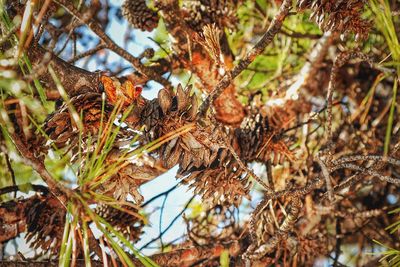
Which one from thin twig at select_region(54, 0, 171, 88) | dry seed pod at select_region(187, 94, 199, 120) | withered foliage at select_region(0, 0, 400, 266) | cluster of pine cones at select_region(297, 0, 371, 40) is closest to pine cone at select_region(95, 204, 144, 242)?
withered foliage at select_region(0, 0, 400, 266)

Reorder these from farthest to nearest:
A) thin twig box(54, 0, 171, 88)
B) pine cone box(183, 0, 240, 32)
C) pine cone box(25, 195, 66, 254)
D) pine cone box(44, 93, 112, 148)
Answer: pine cone box(183, 0, 240, 32)
pine cone box(25, 195, 66, 254)
thin twig box(54, 0, 171, 88)
pine cone box(44, 93, 112, 148)

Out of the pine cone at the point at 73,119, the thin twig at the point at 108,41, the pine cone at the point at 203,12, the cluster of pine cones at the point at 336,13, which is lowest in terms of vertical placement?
the pine cone at the point at 73,119

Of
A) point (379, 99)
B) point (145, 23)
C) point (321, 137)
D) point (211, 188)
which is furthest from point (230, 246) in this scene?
point (379, 99)

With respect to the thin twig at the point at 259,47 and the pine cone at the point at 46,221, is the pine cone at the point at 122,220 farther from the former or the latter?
the thin twig at the point at 259,47

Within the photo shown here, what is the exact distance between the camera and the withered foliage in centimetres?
60

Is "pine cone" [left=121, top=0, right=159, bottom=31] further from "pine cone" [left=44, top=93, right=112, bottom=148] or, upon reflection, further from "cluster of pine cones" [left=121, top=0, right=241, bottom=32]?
"pine cone" [left=44, top=93, right=112, bottom=148]

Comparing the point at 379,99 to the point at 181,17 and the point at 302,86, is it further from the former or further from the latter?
the point at 181,17

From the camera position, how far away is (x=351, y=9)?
63 cm

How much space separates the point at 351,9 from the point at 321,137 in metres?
0.65

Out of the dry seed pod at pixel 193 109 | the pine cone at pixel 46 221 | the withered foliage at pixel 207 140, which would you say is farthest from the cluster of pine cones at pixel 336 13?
the pine cone at pixel 46 221

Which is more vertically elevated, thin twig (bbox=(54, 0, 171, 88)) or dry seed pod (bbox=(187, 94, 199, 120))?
thin twig (bbox=(54, 0, 171, 88))

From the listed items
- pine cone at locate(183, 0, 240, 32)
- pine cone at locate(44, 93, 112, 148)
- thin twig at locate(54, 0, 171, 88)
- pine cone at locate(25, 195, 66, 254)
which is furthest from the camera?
pine cone at locate(183, 0, 240, 32)

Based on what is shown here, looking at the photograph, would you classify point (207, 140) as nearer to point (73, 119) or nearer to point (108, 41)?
point (73, 119)

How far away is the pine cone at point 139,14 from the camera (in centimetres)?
105
